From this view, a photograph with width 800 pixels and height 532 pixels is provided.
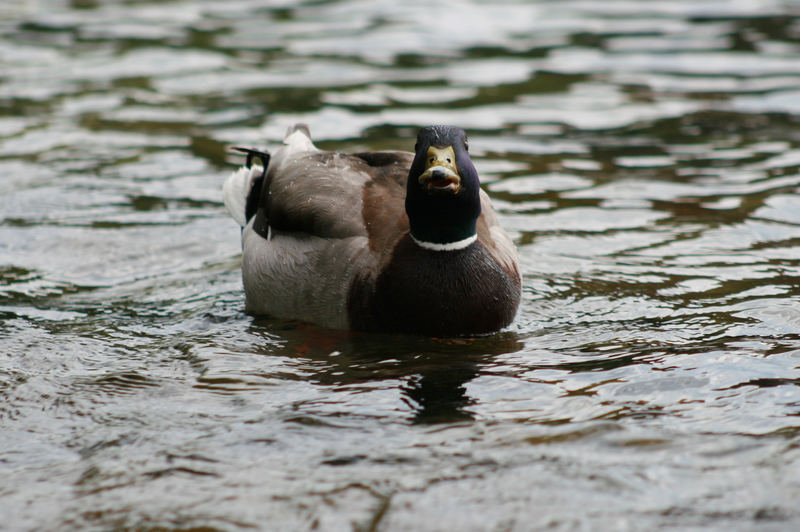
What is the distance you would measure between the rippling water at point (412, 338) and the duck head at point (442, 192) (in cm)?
63

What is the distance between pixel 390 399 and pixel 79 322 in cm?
243

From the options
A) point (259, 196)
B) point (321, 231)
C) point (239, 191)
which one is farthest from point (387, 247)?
point (239, 191)

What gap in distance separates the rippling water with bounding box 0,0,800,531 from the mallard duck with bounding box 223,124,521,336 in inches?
7.3

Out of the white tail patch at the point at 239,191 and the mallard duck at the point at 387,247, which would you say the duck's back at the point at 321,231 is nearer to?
the mallard duck at the point at 387,247

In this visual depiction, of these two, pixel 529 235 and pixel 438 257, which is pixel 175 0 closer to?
pixel 529 235

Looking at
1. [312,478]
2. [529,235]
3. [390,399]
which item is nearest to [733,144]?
[529,235]

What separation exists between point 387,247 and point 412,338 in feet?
1.79

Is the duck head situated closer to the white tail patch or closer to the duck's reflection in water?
the duck's reflection in water

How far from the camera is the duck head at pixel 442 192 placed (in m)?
5.70

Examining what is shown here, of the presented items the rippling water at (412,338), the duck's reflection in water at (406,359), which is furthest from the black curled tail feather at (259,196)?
the duck's reflection in water at (406,359)

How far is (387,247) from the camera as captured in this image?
6125 mm

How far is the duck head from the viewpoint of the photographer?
570cm

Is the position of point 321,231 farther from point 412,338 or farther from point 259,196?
point 259,196

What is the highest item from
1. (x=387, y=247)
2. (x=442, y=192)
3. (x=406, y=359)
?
(x=442, y=192)
